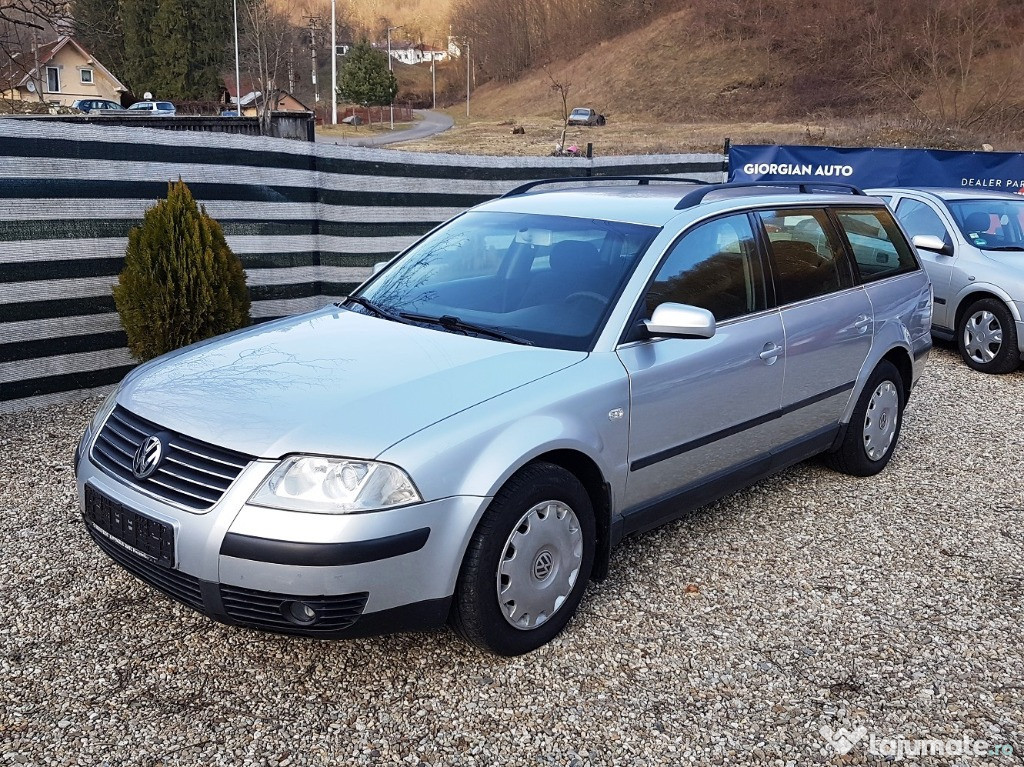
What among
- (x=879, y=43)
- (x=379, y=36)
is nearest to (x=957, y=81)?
(x=879, y=43)

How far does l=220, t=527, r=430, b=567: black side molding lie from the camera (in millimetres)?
2840

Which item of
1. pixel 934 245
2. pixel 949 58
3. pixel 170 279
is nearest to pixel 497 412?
pixel 170 279

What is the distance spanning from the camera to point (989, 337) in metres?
8.45

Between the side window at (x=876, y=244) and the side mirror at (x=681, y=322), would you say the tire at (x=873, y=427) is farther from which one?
the side mirror at (x=681, y=322)

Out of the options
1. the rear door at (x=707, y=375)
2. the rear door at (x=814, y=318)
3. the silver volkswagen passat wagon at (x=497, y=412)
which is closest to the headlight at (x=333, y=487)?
the silver volkswagen passat wagon at (x=497, y=412)

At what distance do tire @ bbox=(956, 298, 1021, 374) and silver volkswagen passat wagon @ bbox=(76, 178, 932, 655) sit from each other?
3765 millimetres

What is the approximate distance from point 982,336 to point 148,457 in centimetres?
781

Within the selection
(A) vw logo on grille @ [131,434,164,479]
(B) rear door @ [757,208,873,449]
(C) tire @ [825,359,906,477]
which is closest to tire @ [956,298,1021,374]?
(C) tire @ [825,359,906,477]

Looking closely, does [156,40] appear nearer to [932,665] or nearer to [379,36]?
[932,665]

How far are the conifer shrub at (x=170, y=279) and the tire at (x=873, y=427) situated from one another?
4343mm

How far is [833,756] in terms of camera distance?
2.96m

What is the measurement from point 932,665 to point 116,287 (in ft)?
18.3

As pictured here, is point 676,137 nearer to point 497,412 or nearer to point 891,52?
point 891,52

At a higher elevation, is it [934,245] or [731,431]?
[934,245]
